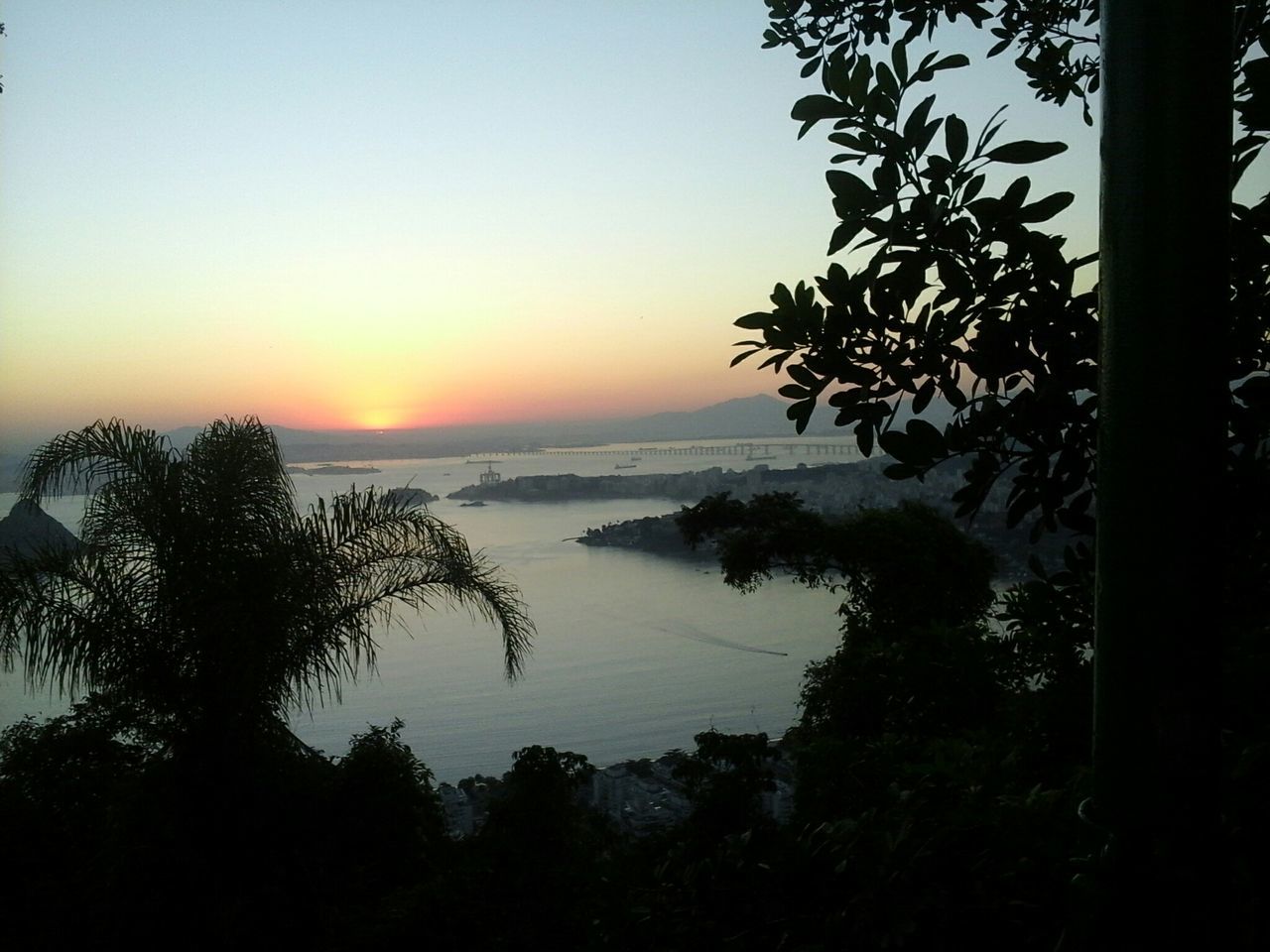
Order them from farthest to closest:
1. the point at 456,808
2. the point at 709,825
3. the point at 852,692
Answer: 1. the point at 456,808
2. the point at 852,692
3. the point at 709,825

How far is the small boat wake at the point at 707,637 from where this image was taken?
6.64 m

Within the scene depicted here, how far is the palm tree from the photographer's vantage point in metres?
4.32

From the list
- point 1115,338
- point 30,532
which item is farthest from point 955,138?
point 30,532

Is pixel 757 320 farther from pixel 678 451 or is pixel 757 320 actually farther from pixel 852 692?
pixel 678 451

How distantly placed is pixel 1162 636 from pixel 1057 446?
0.85m

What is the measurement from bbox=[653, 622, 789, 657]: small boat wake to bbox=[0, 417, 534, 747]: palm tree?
6.88ft

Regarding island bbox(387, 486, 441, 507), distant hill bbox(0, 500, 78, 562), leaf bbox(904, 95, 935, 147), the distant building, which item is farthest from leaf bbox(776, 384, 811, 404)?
the distant building

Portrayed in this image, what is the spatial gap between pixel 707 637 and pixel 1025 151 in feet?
18.3

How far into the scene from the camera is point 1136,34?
0.62 m

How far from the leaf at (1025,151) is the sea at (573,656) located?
4.06 metres

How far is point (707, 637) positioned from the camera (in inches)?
262

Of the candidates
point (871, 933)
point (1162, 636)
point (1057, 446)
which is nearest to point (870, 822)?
point (871, 933)

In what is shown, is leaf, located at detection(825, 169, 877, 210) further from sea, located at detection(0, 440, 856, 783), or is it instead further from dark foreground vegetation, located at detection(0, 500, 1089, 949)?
sea, located at detection(0, 440, 856, 783)

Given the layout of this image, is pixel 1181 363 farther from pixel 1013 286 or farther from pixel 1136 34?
pixel 1013 286
